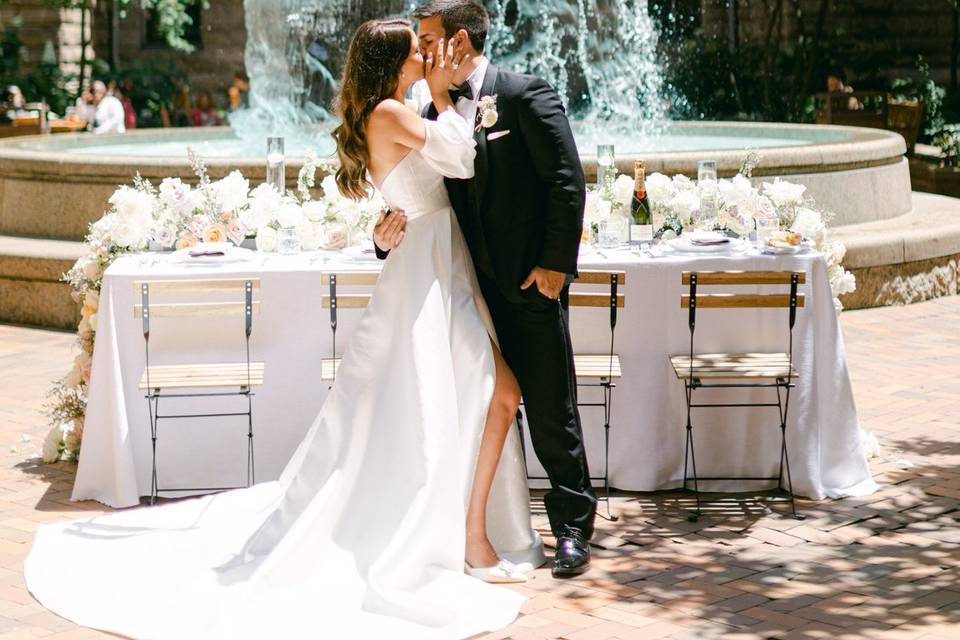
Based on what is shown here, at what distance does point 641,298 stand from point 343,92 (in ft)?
6.32

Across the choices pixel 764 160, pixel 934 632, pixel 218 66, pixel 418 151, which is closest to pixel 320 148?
pixel 764 160

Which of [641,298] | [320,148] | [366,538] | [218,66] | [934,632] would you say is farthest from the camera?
[218,66]

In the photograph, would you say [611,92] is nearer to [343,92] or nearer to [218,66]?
[218,66]

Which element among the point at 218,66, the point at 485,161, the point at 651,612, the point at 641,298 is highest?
the point at 218,66

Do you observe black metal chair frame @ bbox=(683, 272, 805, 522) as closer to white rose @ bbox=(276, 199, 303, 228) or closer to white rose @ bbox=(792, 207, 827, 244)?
white rose @ bbox=(792, 207, 827, 244)

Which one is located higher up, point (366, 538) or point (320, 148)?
point (320, 148)

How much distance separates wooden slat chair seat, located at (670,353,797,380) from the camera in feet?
21.1

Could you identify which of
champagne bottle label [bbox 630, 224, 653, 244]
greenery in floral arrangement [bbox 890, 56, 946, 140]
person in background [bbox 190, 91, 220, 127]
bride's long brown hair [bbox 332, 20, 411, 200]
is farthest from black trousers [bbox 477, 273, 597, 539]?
person in background [bbox 190, 91, 220, 127]

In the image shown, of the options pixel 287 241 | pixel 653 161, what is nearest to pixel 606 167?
pixel 287 241

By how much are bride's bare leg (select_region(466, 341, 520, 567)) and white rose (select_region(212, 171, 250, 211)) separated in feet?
6.27

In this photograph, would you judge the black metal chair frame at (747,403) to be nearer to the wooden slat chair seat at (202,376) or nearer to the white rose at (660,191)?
the white rose at (660,191)

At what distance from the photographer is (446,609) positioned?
510cm

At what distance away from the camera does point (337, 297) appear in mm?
6617

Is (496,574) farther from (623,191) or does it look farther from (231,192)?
(231,192)
